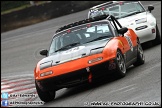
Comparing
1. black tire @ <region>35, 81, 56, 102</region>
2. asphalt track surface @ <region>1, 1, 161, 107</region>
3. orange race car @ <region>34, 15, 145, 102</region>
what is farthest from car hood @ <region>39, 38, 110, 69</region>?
asphalt track surface @ <region>1, 1, 161, 107</region>

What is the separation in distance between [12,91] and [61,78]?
3.54 m

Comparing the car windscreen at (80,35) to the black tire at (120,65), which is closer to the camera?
the black tire at (120,65)

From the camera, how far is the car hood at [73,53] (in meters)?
9.20

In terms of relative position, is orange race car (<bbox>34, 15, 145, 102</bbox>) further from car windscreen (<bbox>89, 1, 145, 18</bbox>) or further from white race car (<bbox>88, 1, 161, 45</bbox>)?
car windscreen (<bbox>89, 1, 145, 18</bbox>)

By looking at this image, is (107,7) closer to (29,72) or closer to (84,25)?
(29,72)

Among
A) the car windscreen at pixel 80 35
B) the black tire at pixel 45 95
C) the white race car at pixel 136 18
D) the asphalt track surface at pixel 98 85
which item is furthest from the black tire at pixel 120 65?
the white race car at pixel 136 18

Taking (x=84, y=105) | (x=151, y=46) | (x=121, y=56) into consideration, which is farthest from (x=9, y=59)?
(x=84, y=105)

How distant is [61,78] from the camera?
8898mm

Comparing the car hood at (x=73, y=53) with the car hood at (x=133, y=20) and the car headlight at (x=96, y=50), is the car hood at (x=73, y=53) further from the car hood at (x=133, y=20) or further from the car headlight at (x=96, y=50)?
the car hood at (x=133, y=20)

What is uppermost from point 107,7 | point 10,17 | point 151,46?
point 107,7

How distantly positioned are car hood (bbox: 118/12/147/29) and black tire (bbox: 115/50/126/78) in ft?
16.8

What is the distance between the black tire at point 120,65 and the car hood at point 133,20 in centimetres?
511

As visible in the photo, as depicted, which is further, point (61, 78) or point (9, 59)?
point (9, 59)

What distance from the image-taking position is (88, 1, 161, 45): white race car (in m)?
14.7
